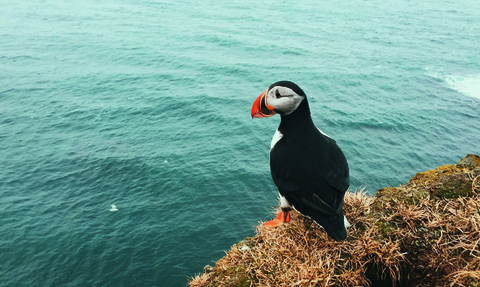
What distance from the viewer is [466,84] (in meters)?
52.3

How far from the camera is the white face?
5720 mm

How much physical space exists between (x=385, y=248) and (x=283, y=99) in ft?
9.68

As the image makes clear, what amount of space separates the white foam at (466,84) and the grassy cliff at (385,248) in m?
54.2

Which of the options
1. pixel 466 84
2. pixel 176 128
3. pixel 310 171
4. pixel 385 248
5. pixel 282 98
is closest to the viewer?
pixel 385 248

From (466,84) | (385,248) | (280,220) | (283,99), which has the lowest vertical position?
(466,84)

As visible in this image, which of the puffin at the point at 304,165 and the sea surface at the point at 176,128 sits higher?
the puffin at the point at 304,165

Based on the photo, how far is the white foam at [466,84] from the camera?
162 ft

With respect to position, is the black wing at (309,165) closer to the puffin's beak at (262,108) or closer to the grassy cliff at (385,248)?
the puffin's beak at (262,108)

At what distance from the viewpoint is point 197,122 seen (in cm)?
4044

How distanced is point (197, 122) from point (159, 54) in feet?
106

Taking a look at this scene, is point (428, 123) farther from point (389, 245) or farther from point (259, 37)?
point (259, 37)

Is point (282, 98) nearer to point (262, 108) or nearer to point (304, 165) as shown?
point (262, 108)

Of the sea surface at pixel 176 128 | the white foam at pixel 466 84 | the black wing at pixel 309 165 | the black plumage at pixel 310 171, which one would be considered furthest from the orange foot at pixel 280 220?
the white foam at pixel 466 84

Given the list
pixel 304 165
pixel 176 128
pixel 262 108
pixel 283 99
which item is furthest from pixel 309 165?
pixel 176 128
